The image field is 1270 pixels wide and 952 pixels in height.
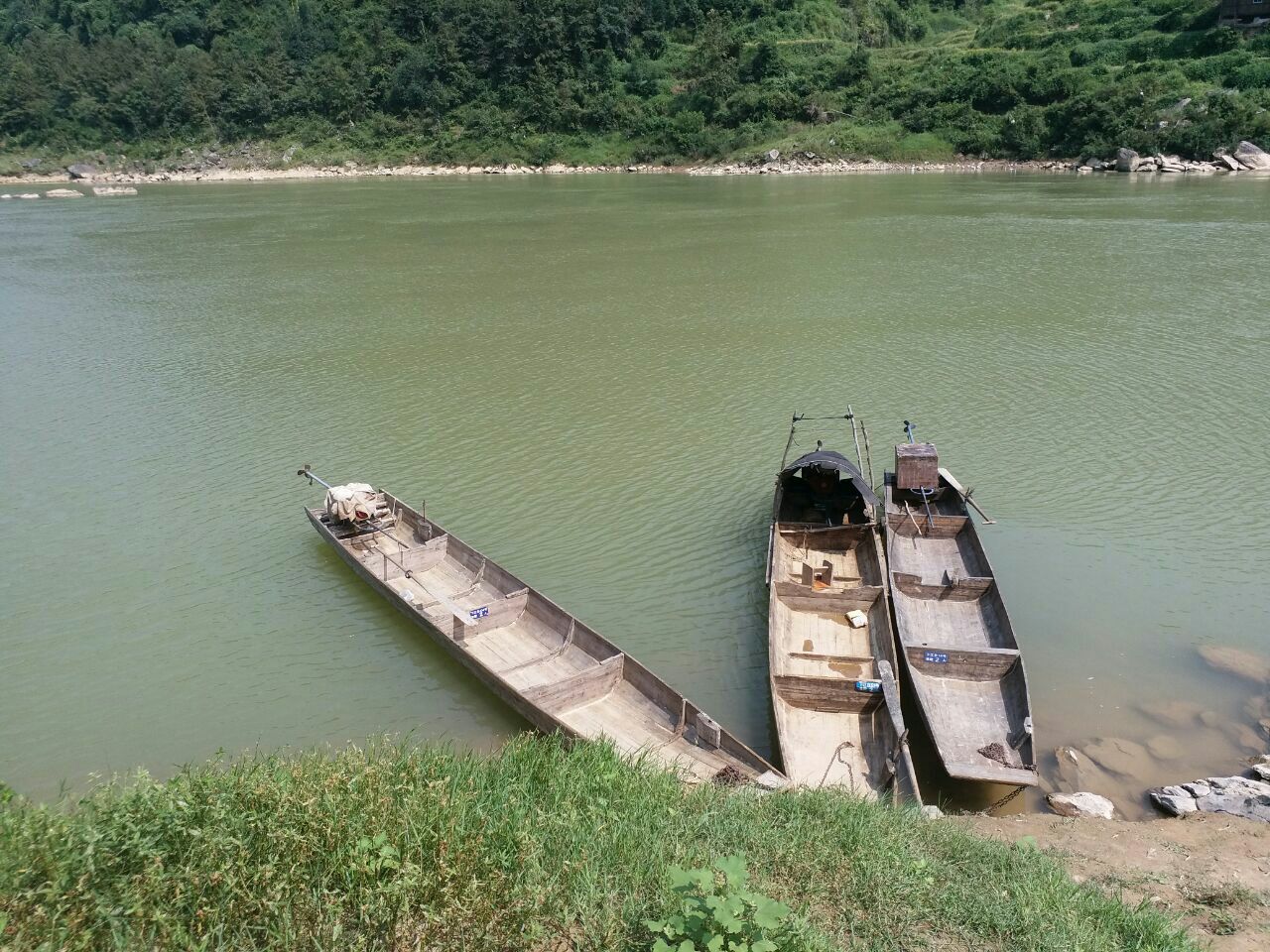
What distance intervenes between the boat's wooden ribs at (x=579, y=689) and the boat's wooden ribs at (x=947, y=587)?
3.83 metres

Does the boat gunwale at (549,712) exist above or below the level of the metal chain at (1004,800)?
above

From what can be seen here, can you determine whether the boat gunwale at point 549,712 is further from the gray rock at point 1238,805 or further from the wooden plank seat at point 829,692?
the gray rock at point 1238,805

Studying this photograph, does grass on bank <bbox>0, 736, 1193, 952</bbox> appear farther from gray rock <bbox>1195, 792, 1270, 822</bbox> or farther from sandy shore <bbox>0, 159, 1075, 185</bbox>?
sandy shore <bbox>0, 159, 1075, 185</bbox>

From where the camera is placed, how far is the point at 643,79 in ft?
269

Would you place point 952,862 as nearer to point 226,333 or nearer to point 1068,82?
point 226,333

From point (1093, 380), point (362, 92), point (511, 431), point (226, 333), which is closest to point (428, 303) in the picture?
point (226, 333)

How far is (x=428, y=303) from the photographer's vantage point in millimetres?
A: 26969

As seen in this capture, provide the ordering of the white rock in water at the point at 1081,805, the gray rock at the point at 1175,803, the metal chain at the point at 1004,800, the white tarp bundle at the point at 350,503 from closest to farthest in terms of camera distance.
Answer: the gray rock at the point at 1175,803
the white rock in water at the point at 1081,805
the metal chain at the point at 1004,800
the white tarp bundle at the point at 350,503

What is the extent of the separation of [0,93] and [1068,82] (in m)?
101

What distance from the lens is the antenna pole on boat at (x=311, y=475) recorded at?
44.4 feet

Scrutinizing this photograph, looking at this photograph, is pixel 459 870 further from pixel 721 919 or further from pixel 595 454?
pixel 595 454

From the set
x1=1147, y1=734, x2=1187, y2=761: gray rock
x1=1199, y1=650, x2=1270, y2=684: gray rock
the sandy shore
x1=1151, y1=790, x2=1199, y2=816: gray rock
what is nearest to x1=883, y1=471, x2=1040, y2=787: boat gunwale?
x1=1151, y1=790, x2=1199, y2=816: gray rock

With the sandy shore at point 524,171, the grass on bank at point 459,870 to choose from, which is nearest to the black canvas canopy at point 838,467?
the grass on bank at point 459,870

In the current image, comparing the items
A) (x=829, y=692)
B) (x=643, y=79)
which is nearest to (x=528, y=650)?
(x=829, y=692)
